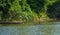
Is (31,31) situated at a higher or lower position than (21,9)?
lower

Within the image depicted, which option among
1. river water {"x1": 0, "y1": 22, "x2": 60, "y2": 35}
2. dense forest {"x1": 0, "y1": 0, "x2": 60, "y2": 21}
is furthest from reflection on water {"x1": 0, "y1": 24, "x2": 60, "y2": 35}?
dense forest {"x1": 0, "y1": 0, "x2": 60, "y2": 21}

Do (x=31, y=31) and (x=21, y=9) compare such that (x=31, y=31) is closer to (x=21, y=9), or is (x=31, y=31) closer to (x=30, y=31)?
(x=30, y=31)

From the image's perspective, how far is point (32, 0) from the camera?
56188mm

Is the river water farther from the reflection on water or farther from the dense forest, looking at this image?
the dense forest

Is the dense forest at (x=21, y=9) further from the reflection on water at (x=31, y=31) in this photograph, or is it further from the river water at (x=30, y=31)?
the reflection on water at (x=31, y=31)


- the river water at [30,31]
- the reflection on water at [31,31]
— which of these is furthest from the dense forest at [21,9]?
the reflection on water at [31,31]

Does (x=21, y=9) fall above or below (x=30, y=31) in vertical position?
above

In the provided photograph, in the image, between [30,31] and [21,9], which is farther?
[21,9]

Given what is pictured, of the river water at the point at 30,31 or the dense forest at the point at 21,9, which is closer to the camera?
the river water at the point at 30,31

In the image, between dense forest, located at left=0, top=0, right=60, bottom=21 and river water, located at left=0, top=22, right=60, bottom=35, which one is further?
dense forest, located at left=0, top=0, right=60, bottom=21

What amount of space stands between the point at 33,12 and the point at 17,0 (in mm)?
7023

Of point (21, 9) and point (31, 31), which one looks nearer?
point (31, 31)

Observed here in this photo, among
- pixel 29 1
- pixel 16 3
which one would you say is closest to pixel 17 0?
pixel 16 3

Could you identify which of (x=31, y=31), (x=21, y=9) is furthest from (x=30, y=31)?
(x=21, y=9)
